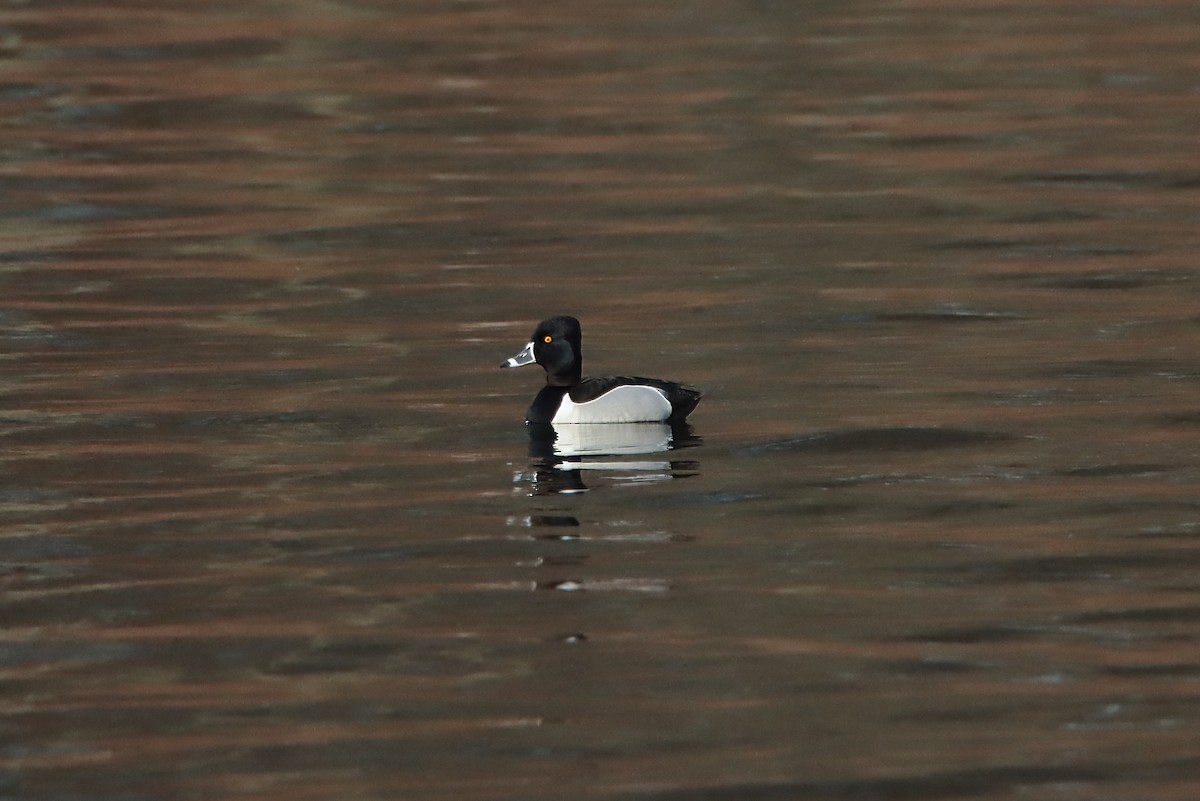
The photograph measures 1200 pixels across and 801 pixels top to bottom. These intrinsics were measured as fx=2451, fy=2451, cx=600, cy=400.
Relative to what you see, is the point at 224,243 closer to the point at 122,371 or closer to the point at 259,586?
the point at 122,371

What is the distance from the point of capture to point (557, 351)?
1259cm

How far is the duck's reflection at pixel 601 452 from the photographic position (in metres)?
11.1

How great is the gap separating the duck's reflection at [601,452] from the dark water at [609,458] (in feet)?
0.26

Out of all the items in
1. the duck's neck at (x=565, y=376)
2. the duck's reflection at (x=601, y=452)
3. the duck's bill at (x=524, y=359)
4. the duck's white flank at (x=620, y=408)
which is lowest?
the duck's reflection at (x=601, y=452)

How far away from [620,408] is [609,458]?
613 millimetres

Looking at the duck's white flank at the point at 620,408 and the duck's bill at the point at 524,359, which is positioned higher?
the duck's bill at the point at 524,359

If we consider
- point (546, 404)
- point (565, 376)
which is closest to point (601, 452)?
point (546, 404)

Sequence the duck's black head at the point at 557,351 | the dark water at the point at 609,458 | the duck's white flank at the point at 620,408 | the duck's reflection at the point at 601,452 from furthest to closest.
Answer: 1. the duck's black head at the point at 557,351
2. the duck's white flank at the point at 620,408
3. the duck's reflection at the point at 601,452
4. the dark water at the point at 609,458

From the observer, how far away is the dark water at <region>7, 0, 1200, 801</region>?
7848mm

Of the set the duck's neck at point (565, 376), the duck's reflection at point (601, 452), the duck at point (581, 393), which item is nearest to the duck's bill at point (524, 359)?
the duck at point (581, 393)

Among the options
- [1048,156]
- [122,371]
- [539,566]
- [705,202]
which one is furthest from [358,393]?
[1048,156]

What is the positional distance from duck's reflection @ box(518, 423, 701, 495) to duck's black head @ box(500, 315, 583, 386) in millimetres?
446

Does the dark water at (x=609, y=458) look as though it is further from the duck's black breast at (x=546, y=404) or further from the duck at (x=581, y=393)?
the duck's black breast at (x=546, y=404)

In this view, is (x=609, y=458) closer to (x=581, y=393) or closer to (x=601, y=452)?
(x=601, y=452)
